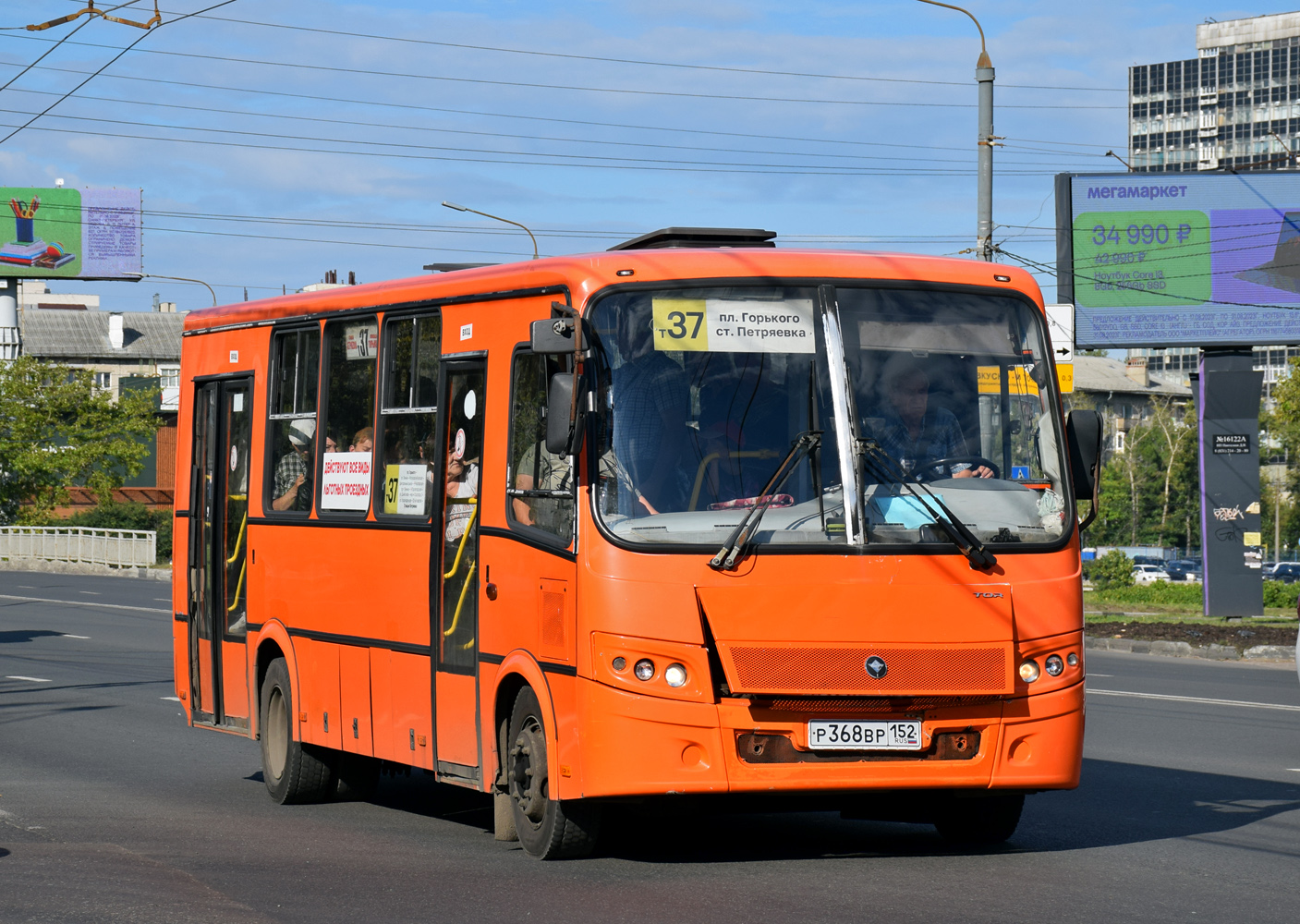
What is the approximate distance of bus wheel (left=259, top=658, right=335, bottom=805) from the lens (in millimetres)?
10875

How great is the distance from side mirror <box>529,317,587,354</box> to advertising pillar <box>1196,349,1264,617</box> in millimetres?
28073

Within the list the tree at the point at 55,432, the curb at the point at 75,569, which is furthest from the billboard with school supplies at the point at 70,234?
the curb at the point at 75,569

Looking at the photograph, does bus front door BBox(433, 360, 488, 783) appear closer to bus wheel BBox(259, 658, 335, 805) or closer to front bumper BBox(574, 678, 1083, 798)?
front bumper BBox(574, 678, 1083, 798)

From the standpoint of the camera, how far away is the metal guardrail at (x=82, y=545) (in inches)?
2163

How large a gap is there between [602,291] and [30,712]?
33.2ft

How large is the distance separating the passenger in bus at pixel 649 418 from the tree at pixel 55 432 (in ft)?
210

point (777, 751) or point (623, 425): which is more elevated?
point (623, 425)

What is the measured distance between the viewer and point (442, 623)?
9172 mm

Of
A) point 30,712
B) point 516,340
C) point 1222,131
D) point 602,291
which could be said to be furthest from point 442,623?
point 1222,131

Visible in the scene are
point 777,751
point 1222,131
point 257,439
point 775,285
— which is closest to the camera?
point 777,751

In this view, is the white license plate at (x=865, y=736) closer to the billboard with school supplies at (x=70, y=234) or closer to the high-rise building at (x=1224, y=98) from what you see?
the billboard with school supplies at (x=70, y=234)

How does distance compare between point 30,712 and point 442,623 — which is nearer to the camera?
point 442,623

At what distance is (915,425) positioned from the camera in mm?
8141

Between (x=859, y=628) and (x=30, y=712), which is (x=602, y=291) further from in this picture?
(x=30, y=712)
